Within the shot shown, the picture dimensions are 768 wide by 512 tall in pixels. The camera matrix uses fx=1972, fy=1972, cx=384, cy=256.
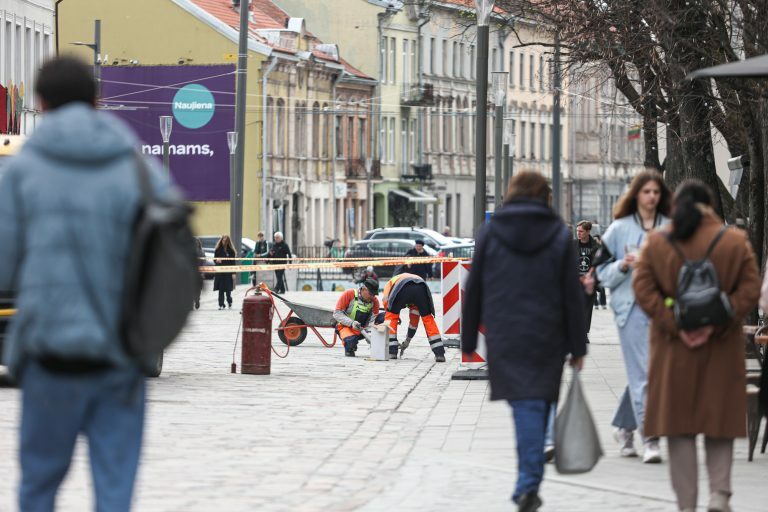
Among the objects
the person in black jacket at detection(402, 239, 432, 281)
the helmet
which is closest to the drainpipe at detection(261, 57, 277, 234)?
the person in black jacket at detection(402, 239, 432, 281)

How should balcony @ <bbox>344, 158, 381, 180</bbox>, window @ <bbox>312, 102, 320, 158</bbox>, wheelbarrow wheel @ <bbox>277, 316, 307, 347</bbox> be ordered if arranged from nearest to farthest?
wheelbarrow wheel @ <bbox>277, 316, 307, 347</bbox> < window @ <bbox>312, 102, 320, 158</bbox> < balcony @ <bbox>344, 158, 381, 180</bbox>

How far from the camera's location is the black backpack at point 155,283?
6.06 metres

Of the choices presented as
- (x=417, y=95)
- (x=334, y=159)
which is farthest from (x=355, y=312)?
(x=417, y=95)

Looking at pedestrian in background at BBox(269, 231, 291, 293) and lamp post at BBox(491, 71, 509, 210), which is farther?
pedestrian in background at BBox(269, 231, 291, 293)

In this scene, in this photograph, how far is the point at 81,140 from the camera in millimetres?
6086

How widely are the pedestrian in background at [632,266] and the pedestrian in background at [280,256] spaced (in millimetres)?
35878

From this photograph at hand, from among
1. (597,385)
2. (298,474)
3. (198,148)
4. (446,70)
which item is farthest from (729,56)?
(446,70)

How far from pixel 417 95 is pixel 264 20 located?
14.3 metres

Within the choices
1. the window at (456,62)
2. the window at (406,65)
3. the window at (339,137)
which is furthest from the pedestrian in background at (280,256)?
the window at (456,62)

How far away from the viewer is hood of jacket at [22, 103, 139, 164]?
6086 millimetres

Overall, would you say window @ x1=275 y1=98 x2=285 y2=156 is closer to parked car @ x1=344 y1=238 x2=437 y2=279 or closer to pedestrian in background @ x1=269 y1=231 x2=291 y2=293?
parked car @ x1=344 y1=238 x2=437 y2=279

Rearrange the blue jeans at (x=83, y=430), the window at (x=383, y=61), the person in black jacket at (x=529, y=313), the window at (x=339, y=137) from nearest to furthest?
the blue jeans at (x=83, y=430) → the person in black jacket at (x=529, y=313) → the window at (x=339, y=137) → the window at (x=383, y=61)

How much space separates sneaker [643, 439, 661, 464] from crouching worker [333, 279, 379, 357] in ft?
40.3

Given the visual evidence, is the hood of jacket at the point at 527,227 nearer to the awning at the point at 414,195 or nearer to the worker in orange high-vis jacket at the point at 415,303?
the worker in orange high-vis jacket at the point at 415,303
